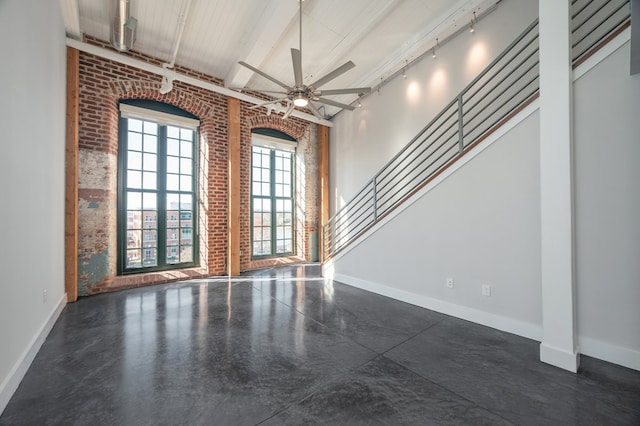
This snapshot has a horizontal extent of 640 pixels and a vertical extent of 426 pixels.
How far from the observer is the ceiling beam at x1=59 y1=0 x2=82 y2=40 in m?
3.32

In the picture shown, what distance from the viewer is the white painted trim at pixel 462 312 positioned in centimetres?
262

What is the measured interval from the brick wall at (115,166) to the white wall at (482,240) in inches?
138

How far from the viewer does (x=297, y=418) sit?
5.25 feet

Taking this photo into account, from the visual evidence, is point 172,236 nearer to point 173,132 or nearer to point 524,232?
point 173,132

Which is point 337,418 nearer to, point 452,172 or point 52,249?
point 452,172

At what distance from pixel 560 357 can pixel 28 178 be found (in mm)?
4656

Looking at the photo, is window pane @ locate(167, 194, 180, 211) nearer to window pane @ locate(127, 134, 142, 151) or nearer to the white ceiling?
window pane @ locate(127, 134, 142, 151)

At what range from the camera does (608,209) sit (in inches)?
82.0

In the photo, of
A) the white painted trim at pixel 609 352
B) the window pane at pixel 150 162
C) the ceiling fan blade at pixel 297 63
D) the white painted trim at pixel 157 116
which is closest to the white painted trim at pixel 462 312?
the white painted trim at pixel 609 352

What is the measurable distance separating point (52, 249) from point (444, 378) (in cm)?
427

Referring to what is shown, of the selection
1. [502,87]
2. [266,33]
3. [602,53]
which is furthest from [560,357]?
[266,33]

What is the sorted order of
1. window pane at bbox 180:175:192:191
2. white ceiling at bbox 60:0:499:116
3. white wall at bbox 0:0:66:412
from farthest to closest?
1. window pane at bbox 180:175:192:191
2. white ceiling at bbox 60:0:499:116
3. white wall at bbox 0:0:66:412

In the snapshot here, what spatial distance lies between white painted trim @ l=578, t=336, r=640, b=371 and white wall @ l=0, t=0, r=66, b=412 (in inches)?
167

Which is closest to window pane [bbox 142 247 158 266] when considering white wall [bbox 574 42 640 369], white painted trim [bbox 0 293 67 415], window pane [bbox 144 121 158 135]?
white painted trim [bbox 0 293 67 415]
